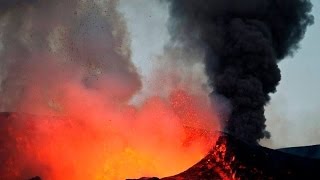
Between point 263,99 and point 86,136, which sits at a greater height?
point 263,99

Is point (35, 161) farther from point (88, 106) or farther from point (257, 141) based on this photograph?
point (257, 141)

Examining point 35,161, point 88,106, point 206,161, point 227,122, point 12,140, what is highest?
point 227,122

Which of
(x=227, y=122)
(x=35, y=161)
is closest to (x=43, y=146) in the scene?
(x=35, y=161)

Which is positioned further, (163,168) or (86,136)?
(86,136)

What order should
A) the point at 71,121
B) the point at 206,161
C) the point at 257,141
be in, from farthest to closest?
the point at 257,141 < the point at 71,121 < the point at 206,161

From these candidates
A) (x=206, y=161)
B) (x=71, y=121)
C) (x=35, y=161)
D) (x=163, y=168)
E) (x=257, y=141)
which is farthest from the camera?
(x=257, y=141)

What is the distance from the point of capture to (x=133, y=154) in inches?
700

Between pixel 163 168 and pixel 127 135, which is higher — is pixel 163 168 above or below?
below

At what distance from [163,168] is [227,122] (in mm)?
14130

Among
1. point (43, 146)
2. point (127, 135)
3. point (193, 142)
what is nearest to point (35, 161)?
point (43, 146)

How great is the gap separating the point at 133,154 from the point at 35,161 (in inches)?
167

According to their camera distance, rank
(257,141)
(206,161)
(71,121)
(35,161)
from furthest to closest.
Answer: (257,141) < (71,121) < (35,161) < (206,161)

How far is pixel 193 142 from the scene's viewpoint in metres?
18.9

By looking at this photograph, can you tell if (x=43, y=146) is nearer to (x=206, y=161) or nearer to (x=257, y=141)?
(x=206, y=161)
